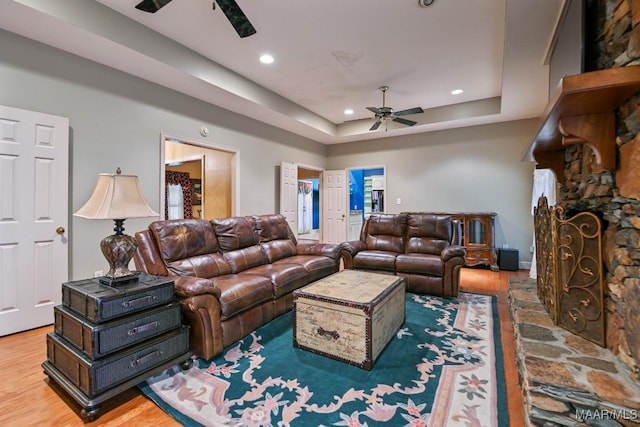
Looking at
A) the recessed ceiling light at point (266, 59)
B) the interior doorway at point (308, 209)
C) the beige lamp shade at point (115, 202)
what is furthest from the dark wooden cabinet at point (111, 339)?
the interior doorway at point (308, 209)

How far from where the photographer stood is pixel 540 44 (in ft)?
9.65

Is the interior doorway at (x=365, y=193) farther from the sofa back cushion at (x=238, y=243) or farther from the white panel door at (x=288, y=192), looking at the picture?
the sofa back cushion at (x=238, y=243)

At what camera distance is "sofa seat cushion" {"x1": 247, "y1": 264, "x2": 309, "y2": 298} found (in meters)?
2.86

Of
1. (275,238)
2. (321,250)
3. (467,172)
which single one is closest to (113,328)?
(275,238)

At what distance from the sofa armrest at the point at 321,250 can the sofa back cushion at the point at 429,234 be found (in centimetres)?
111

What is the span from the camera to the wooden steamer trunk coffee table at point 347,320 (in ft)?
6.70

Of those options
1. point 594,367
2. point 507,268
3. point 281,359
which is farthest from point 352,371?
point 507,268

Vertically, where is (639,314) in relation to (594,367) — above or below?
above

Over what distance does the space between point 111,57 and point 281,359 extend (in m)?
3.55

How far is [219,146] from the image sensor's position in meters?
4.70

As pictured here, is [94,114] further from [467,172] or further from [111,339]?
[467,172]

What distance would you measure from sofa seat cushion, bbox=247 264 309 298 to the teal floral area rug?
1.44 ft

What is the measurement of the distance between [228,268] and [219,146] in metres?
2.46

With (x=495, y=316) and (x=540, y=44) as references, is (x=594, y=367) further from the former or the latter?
(x=540, y=44)
